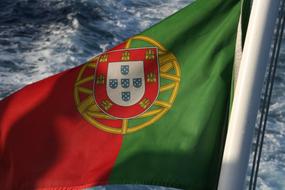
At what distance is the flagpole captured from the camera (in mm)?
3725

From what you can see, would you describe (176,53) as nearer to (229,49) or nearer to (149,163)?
(229,49)

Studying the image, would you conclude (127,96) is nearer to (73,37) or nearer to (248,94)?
(248,94)

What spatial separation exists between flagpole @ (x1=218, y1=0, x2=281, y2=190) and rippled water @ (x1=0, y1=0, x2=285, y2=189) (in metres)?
8.19

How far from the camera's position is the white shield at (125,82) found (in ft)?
15.0

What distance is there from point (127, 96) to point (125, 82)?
0.10m

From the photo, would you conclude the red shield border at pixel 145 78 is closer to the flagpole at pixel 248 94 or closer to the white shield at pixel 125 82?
the white shield at pixel 125 82

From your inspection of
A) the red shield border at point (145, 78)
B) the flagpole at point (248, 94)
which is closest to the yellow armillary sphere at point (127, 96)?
the red shield border at point (145, 78)

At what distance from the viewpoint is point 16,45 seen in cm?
1533

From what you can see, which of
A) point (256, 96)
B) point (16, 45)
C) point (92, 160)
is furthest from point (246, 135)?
point (16, 45)

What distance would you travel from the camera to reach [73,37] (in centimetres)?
1582

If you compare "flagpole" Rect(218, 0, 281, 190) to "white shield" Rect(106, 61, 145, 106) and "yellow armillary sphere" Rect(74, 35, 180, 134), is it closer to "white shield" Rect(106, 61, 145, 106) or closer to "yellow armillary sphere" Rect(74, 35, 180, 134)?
"yellow armillary sphere" Rect(74, 35, 180, 134)

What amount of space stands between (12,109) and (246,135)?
1701 millimetres

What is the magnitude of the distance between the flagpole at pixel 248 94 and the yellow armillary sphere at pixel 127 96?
0.84m

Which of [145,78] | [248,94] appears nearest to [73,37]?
[145,78]
